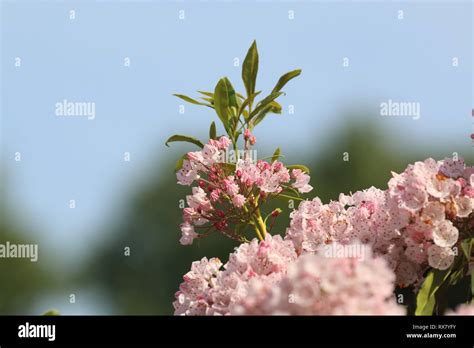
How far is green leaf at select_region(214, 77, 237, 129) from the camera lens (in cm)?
269

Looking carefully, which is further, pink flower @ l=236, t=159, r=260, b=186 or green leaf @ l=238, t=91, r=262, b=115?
green leaf @ l=238, t=91, r=262, b=115

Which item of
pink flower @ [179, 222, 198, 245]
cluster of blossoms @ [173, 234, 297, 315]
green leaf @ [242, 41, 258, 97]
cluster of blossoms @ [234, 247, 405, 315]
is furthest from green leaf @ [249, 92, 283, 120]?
cluster of blossoms @ [234, 247, 405, 315]

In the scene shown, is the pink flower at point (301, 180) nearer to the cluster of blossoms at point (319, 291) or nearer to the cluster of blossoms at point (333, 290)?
the cluster of blossoms at point (319, 291)

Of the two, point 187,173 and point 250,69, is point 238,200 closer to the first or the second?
point 187,173

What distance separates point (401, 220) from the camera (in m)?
2.26

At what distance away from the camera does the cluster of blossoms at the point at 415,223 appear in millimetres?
2225

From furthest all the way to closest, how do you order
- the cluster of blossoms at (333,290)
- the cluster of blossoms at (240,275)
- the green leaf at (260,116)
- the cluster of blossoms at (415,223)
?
the green leaf at (260,116), the cluster of blossoms at (415,223), the cluster of blossoms at (240,275), the cluster of blossoms at (333,290)

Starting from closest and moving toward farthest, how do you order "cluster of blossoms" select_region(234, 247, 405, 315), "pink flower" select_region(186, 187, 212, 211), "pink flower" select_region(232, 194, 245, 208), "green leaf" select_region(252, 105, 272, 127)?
"cluster of blossoms" select_region(234, 247, 405, 315) < "pink flower" select_region(232, 194, 245, 208) < "pink flower" select_region(186, 187, 212, 211) < "green leaf" select_region(252, 105, 272, 127)

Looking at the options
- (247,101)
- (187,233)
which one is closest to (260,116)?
(247,101)

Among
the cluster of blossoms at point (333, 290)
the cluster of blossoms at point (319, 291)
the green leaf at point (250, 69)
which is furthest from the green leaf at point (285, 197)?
the cluster of blossoms at point (333, 290)

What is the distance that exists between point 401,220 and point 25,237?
2587cm

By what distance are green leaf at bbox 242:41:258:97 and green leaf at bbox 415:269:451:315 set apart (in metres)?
0.95

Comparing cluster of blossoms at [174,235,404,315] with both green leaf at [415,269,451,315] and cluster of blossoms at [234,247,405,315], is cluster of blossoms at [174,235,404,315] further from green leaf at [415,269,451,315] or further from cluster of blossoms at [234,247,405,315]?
green leaf at [415,269,451,315]

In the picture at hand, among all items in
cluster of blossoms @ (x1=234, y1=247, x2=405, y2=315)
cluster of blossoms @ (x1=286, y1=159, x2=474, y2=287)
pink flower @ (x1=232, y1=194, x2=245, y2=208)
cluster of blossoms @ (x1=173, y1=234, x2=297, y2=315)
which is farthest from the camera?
pink flower @ (x1=232, y1=194, x2=245, y2=208)
